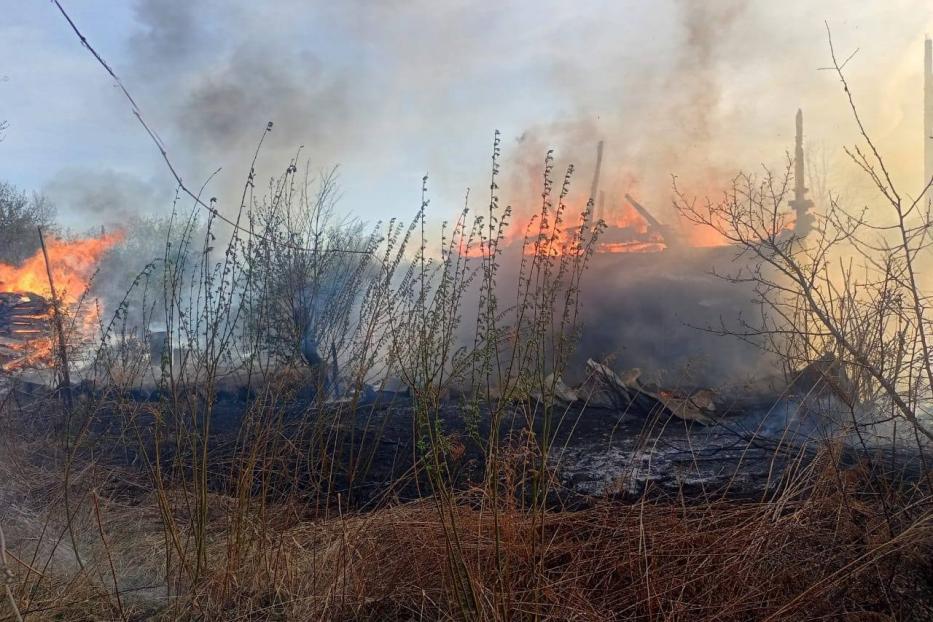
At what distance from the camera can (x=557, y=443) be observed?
7.25 metres

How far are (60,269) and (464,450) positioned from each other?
1616 centimetres

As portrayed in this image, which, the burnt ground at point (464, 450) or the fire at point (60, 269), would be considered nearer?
the burnt ground at point (464, 450)

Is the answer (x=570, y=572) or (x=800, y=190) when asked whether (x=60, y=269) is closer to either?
(x=570, y=572)

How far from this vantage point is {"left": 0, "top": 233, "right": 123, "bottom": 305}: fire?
52.6 feet

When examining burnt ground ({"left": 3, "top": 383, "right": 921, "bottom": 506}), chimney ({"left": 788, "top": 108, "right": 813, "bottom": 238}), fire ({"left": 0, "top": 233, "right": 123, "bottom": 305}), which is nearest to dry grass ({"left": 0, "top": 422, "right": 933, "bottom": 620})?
burnt ground ({"left": 3, "top": 383, "right": 921, "bottom": 506})

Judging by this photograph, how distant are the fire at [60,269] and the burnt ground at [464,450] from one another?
26.8 feet

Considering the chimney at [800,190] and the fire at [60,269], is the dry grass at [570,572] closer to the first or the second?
the fire at [60,269]

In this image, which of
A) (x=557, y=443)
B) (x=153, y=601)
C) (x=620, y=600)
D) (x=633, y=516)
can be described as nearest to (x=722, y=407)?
(x=557, y=443)

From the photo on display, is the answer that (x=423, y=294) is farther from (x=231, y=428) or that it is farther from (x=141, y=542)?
(x=231, y=428)

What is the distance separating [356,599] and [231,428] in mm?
6733

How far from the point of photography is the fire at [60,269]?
16.0m

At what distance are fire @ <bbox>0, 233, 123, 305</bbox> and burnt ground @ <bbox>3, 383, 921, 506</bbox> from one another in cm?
818

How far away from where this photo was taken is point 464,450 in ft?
16.1

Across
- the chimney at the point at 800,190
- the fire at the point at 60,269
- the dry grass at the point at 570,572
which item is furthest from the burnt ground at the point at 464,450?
the chimney at the point at 800,190
